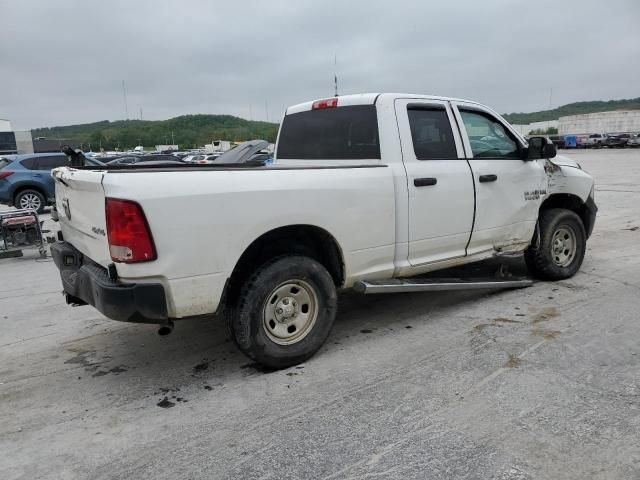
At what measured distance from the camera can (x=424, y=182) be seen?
4152 millimetres

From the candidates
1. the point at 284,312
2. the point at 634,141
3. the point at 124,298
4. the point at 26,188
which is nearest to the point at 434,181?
the point at 284,312

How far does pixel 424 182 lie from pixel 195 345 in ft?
7.61

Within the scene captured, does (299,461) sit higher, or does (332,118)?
(332,118)

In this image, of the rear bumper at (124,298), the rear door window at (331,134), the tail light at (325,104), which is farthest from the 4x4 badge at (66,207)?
the tail light at (325,104)

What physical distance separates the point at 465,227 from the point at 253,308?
2.18 metres

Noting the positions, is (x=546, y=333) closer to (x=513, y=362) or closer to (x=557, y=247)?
(x=513, y=362)

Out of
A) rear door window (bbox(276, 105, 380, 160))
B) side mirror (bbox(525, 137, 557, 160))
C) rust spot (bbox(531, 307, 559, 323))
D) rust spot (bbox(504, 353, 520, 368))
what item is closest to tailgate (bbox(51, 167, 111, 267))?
rear door window (bbox(276, 105, 380, 160))

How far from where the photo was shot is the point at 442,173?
4316mm

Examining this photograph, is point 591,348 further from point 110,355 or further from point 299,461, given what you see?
point 110,355

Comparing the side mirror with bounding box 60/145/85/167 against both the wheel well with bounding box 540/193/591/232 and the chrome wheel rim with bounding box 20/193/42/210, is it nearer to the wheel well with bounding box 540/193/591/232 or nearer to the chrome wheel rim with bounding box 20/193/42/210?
the wheel well with bounding box 540/193/591/232

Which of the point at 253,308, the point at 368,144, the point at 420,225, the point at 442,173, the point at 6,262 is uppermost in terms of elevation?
the point at 368,144

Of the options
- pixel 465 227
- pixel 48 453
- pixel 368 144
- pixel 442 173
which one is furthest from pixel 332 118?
pixel 48 453

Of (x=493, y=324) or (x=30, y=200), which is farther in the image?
(x=30, y=200)

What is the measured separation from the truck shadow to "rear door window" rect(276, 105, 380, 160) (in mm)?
1508
